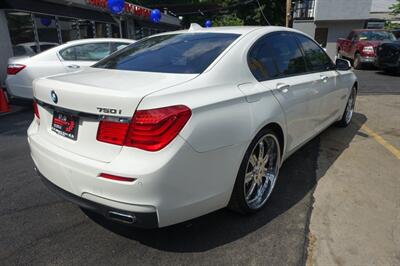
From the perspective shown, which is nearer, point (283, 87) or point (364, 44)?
point (283, 87)

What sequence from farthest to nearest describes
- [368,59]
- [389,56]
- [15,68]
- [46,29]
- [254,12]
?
[254,12]
[368,59]
[46,29]
[389,56]
[15,68]

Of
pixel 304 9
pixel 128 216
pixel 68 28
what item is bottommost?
pixel 128 216

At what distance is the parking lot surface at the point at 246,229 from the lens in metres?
2.46

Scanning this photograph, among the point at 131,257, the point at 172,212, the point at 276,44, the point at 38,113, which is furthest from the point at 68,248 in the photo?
the point at 276,44

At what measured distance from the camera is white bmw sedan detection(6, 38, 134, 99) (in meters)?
6.66

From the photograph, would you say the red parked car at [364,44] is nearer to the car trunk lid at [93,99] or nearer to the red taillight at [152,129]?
the car trunk lid at [93,99]

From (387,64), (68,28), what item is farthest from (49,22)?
(387,64)

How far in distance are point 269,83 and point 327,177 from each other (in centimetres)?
147

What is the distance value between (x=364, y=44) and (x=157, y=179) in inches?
595

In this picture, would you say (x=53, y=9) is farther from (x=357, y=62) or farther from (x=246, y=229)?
(x=357, y=62)

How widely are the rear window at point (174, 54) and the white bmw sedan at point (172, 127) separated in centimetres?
A: 1

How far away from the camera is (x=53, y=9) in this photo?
1222cm

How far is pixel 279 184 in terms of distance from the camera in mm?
3594

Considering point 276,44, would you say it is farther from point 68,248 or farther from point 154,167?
point 68,248
